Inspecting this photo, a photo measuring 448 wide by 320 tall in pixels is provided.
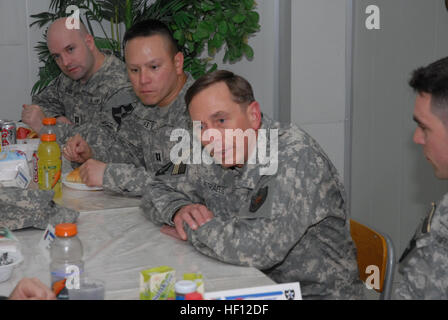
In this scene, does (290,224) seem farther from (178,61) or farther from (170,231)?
(178,61)

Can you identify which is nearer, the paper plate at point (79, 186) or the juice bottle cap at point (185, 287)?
the juice bottle cap at point (185, 287)

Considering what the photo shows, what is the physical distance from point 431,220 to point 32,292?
0.94 m

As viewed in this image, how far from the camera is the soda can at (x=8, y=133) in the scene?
2871mm

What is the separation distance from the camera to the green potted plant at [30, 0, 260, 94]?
11.8ft

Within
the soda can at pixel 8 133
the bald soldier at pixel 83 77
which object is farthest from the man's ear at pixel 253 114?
the soda can at pixel 8 133

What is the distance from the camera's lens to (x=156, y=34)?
2588mm

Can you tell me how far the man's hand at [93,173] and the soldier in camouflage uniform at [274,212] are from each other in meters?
0.48

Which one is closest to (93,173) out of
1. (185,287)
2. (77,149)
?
(77,149)

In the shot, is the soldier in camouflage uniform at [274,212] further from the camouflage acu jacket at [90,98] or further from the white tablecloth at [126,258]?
the camouflage acu jacket at [90,98]

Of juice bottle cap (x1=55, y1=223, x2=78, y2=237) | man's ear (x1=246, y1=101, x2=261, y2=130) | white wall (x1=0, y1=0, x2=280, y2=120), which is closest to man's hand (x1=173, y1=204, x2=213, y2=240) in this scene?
man's ear (x1=246, y1=101, x2=261, y2=130)

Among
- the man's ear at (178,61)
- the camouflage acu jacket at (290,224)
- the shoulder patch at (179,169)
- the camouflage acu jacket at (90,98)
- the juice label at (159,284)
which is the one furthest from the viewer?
the camouflage acu jacket at (90,98)

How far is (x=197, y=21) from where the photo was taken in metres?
3.73
